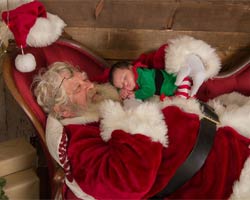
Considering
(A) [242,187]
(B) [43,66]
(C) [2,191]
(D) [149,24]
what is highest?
(D) [149,24]

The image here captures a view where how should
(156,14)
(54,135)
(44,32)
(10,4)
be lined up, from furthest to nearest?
(156,14)
(10,4)
(44,32)
(54,135)

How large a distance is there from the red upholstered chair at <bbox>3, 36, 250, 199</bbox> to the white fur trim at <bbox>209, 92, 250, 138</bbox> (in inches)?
5.3

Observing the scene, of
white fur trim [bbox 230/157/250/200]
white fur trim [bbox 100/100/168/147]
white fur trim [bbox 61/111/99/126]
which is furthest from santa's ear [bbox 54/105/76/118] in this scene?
white fur trim [bbox 230/157/250/200]

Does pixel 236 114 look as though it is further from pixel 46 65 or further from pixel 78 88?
pixel 46 65

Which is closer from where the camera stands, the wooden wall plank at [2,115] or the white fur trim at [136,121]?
the white fur trim at [136,121]

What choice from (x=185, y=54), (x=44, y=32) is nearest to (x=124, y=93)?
(x=185, y=54)

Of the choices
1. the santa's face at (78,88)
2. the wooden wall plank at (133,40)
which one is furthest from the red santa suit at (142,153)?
the wooden wall plank at (133,40)

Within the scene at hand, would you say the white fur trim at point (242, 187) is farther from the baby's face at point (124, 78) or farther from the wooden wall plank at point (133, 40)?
the wooden wall plank at point (133, 40)

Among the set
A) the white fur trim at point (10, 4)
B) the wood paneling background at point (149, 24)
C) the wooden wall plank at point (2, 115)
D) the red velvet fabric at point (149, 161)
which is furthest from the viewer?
the wooden wall plank at point (2, 115)

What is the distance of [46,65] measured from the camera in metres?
1.67

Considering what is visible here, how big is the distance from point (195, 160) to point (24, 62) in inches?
28.3

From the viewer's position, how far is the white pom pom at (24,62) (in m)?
1.55

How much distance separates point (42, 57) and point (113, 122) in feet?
1.54

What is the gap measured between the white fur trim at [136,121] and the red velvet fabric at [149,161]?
0.08 ft
